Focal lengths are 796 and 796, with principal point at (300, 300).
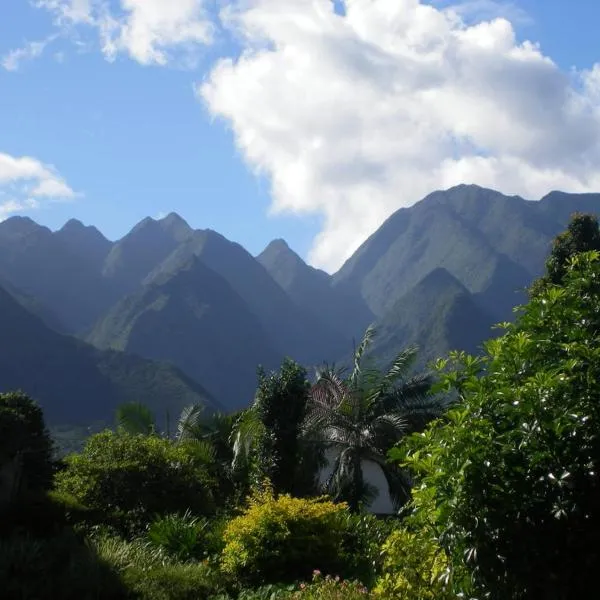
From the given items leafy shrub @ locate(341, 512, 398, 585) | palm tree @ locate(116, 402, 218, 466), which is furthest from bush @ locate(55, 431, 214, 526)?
palm tree @ locate(116, 402, 218, 466)

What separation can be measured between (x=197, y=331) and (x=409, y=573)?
410 feet

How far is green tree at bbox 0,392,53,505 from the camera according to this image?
13789mm

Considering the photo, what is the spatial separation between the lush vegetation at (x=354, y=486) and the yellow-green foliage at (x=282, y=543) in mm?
22

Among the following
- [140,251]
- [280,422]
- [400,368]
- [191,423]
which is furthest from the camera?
[140,251]

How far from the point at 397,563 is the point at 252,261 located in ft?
556

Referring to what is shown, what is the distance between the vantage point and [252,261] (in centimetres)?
17588

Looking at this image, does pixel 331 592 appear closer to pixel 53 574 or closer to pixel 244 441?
pixel 53 574

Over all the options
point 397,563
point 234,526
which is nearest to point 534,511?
point 397,563

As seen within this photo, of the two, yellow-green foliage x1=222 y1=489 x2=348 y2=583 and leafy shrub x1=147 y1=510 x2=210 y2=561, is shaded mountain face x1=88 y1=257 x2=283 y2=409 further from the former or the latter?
yellow-green foliage x1=222 y1=489 x2=348 y2=583

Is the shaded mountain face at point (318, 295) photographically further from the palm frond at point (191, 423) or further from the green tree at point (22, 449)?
the green tree at point (22, 449)

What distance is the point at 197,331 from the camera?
428ft

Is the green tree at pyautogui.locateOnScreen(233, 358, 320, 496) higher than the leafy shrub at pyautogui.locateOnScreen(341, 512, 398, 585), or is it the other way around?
the green tree at pyautogui.locateOnScreen(233, 358, 320, 496)

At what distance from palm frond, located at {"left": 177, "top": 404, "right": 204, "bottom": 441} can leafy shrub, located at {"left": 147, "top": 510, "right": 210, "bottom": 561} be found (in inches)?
347

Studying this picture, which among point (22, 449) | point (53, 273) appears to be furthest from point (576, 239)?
point (53, 273)
